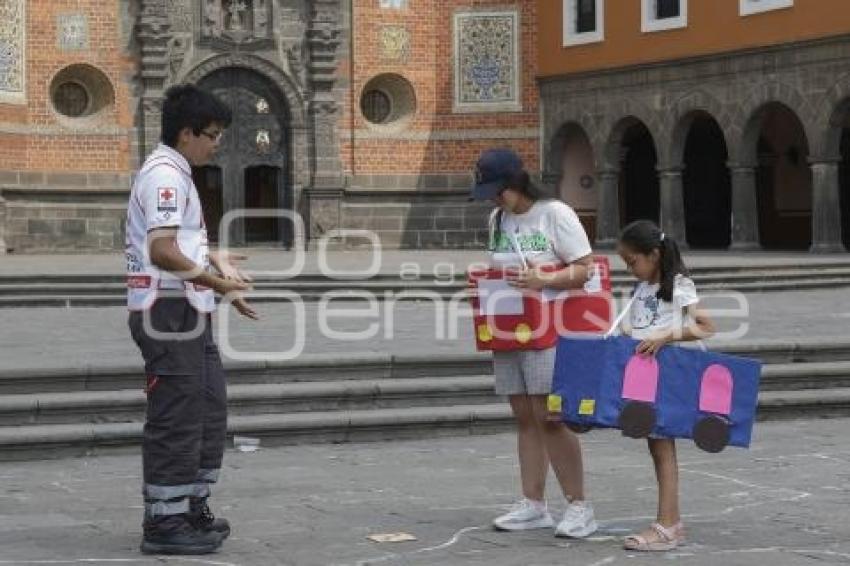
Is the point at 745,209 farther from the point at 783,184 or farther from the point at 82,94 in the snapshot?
the point at 82,94

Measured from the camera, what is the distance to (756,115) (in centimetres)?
2962

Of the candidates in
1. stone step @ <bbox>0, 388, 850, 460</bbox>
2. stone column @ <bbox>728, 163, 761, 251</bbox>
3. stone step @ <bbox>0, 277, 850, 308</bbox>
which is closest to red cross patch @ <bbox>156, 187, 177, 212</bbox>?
stone step @ <bbox>0, 388, 850, 460</bbox>

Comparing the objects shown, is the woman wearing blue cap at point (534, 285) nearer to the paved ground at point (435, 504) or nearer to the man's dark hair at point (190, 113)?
the paved ground at point (435, 504)

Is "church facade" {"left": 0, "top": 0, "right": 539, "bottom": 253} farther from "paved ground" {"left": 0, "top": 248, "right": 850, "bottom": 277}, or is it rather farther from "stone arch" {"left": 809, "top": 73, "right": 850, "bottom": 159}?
"stone arch" {"left": 809, "top": 73, "right": 850, "bottom": 159}

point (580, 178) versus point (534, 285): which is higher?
point (580, 178)

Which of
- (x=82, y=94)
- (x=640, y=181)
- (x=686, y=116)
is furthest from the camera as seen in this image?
(x=640, y=181)

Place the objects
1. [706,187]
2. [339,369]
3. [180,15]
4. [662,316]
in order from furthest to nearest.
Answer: [706,187] < [180,15] < [339,369] < [662,316]

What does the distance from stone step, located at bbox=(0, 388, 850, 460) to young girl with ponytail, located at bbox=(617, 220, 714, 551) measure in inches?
155

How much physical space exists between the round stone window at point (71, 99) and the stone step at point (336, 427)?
69.6ft

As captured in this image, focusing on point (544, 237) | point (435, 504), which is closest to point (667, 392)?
point (544, 237)

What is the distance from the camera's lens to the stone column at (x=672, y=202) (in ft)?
102

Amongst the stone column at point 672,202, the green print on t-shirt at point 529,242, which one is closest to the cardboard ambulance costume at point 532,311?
the green print on t-shirt at point 529,242

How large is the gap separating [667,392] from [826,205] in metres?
22.3

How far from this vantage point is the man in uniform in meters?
7.11
